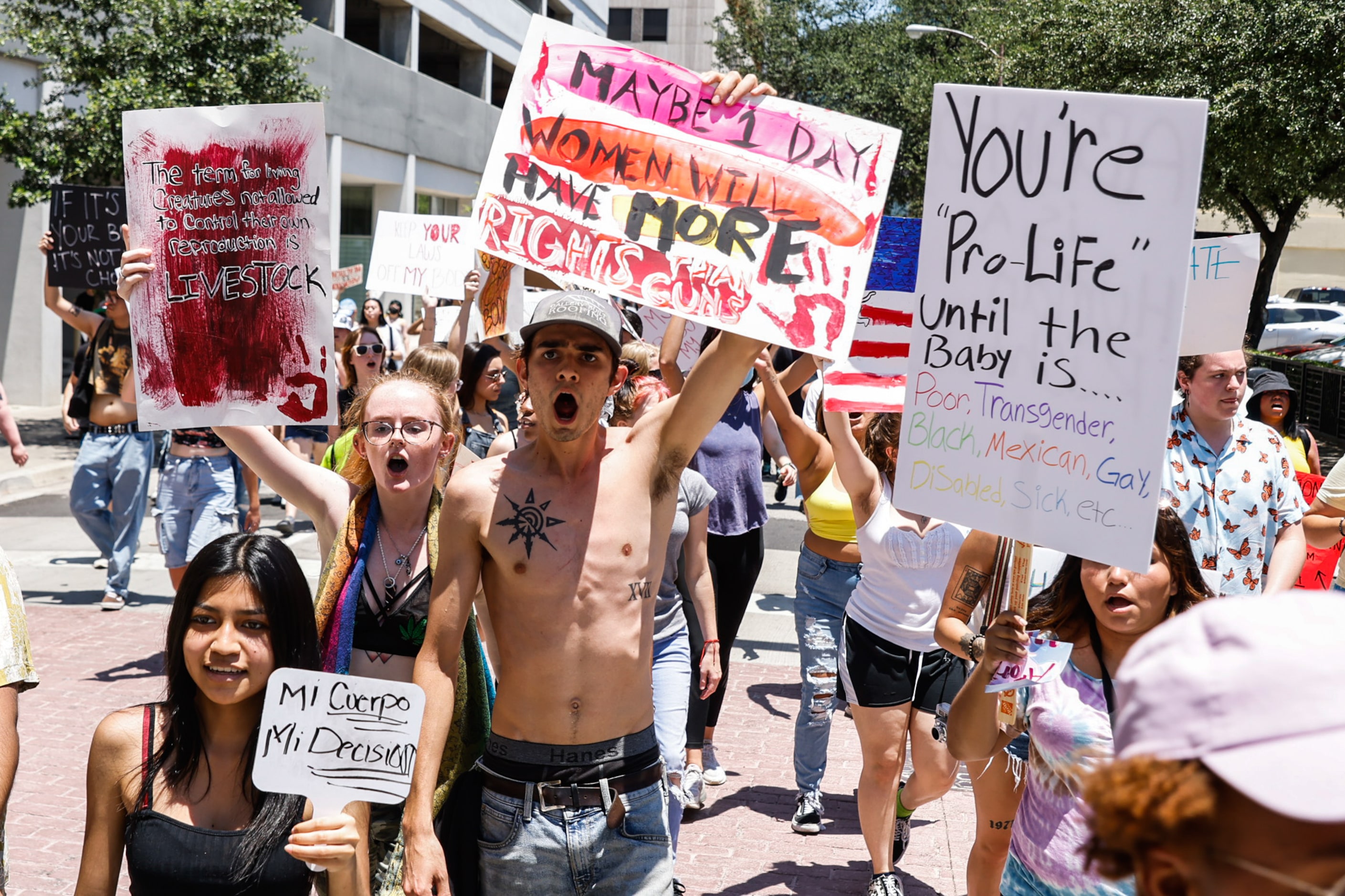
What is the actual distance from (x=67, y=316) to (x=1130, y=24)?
56.4 ft

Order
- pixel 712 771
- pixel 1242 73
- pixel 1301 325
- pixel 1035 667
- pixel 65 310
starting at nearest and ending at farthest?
pixel 1035 667 → pixel 712 771 → pixel 65 310 → pixel 1242 73 → pixel 1301 325

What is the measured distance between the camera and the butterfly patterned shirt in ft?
14.7

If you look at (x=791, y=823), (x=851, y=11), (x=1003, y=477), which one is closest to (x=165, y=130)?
(x=1003, y=477)

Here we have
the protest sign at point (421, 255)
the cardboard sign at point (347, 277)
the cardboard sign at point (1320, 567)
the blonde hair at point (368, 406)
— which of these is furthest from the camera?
the cardboard sign at point (347, 277)

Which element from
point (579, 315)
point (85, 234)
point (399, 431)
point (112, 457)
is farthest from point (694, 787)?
point (85, 234)

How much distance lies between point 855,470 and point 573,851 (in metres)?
2.23

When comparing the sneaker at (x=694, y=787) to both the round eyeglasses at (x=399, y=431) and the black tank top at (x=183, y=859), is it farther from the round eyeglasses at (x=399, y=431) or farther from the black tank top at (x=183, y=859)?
the black tank top at (x=183, y=859)

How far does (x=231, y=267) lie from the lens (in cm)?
371

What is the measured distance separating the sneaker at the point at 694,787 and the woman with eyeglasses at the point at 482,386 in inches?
86.8

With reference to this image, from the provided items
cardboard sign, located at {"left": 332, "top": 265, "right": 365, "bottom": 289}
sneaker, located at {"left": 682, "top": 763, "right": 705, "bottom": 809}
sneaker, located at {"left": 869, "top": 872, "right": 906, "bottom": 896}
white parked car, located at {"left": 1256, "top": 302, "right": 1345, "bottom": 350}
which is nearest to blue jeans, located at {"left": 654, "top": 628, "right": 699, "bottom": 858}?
sneaker, located at {"left": 869, "top": 872, "right": 906, "bottom": 896}

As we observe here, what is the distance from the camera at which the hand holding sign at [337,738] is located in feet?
7.86

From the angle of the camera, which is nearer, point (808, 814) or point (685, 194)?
point (685, 194)

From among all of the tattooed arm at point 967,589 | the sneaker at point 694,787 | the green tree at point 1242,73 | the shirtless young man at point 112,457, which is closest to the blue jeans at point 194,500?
the shirtless young man at point 112,457

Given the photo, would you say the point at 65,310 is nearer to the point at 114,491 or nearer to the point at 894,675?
the point at 114,491
